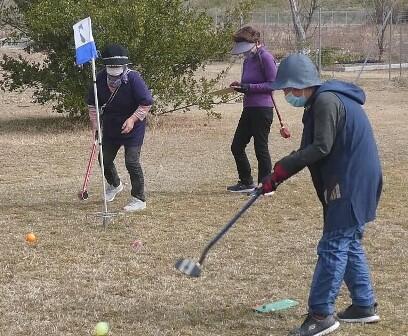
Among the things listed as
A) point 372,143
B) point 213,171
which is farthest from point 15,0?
point 372,143

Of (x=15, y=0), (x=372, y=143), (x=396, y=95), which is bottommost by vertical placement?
(x=396, y=95)

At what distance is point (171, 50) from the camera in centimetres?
1365

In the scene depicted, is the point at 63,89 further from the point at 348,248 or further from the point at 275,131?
the point at 348,248

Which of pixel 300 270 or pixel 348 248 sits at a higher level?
pixel 348 248

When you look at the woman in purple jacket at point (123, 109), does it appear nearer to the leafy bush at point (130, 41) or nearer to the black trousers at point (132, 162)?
the black trousers at point (132, 162)

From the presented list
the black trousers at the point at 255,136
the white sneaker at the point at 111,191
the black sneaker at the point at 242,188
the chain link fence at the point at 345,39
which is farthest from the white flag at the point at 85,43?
the chain link fence at the point at 345,39

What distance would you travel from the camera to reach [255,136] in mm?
8023

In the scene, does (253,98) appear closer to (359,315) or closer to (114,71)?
(114,71)

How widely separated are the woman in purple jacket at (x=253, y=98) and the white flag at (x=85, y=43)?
5.13 ft

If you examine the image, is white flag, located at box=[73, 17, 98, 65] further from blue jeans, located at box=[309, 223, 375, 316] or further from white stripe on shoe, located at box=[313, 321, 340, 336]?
white stripe on shoe, located at box=[313, 321, 340, 336]

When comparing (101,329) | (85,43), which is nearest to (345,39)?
(85,43)

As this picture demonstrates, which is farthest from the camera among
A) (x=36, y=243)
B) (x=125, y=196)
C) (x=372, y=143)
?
(x=125, y=196)

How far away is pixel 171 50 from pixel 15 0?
3.48m

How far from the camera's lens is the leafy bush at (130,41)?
42.8 feet
